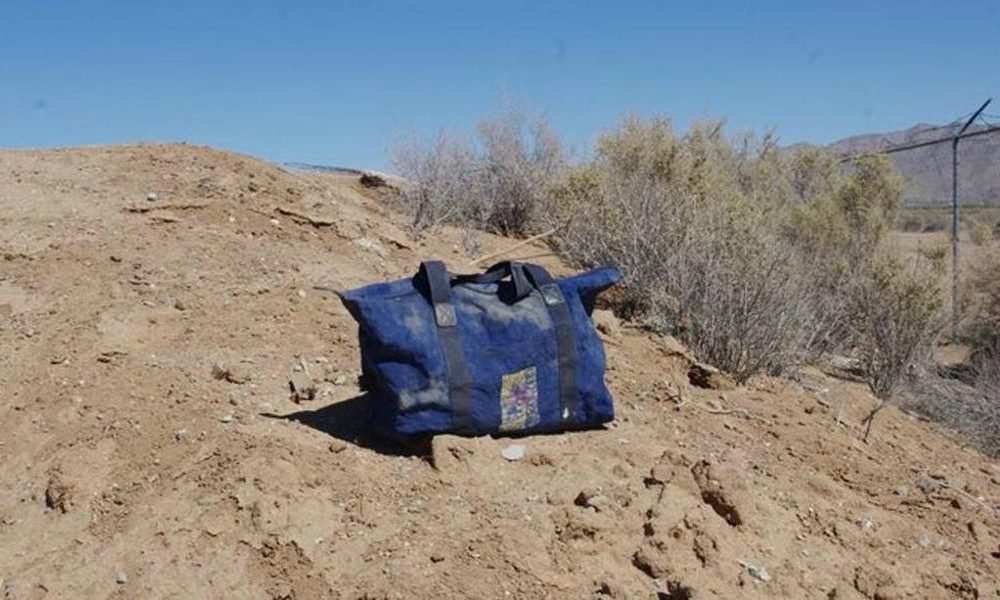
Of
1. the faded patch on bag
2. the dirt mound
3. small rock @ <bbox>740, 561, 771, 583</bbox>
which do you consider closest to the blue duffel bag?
the faded patch on bag

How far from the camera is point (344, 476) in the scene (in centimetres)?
327

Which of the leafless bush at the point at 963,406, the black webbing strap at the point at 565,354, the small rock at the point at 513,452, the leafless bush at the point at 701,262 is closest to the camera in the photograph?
the small rock at the point at 513,452

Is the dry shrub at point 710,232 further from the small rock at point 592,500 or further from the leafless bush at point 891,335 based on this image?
the small rock at point 592,500

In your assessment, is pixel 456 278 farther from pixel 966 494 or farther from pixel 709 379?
pixel 966 494

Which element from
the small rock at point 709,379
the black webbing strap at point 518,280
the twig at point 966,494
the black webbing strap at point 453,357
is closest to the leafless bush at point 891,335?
the small rock at point 709,379

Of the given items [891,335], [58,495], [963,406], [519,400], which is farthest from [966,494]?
[891,335]

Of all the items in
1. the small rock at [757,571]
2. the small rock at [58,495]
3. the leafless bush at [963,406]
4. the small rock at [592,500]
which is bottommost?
the leafless bush at [963,406]

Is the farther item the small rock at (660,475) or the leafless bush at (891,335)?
the leafless bush at (891,335)

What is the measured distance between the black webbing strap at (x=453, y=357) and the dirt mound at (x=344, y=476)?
0.11 meters

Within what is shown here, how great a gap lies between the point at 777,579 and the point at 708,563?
0.73ft

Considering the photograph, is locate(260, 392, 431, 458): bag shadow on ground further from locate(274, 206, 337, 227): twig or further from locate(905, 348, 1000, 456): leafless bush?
locate(905, 348, 1000, 456): leafless bush

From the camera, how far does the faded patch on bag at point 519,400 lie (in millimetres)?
3494

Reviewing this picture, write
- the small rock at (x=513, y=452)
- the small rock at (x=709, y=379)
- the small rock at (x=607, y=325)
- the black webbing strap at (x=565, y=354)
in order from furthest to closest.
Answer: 1. the small rock at (x=607, y=325)
2. the small rock at (x=709, y=379)
3. the black webbing strap at (x=565, y=354)
4. the small rock at (x=513, y=452)

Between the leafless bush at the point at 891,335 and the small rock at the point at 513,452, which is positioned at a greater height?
the small rock at the point at 513,452
